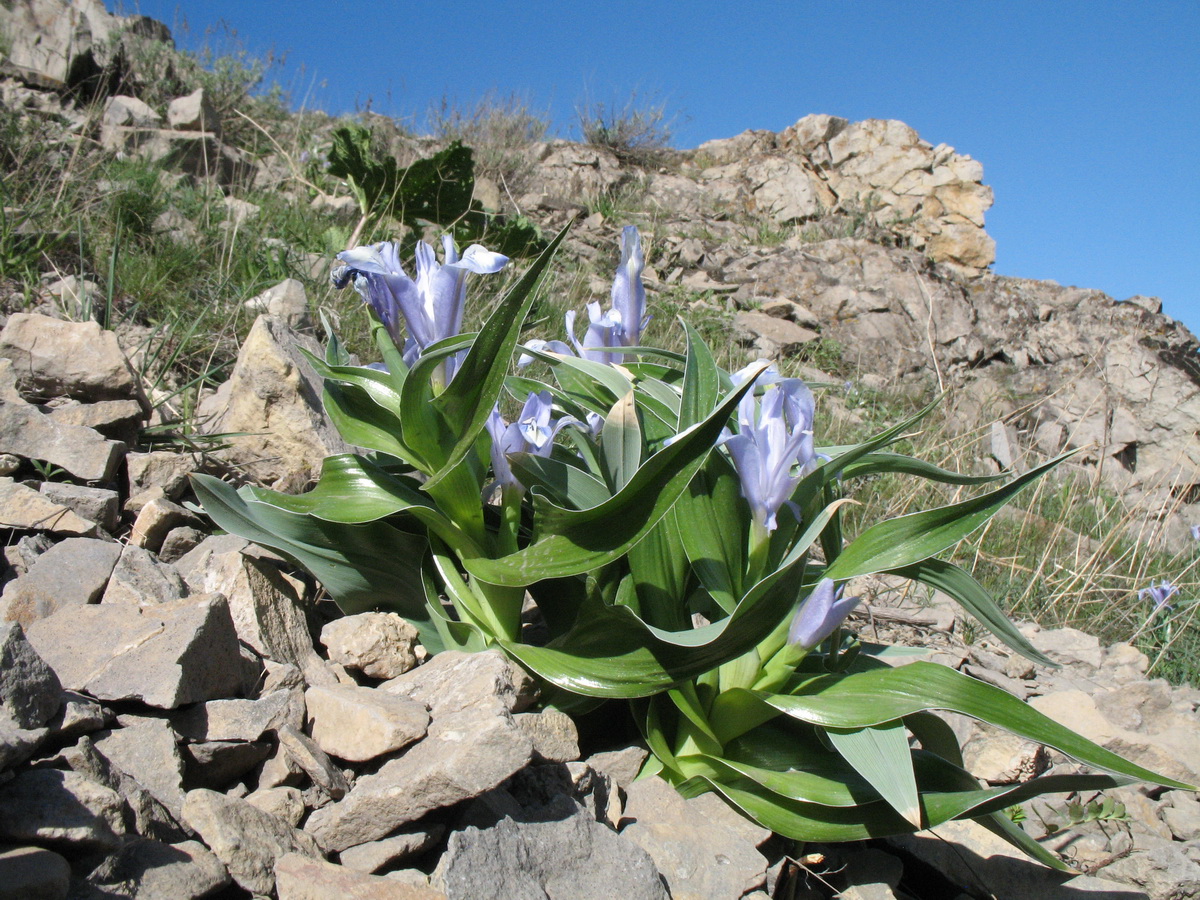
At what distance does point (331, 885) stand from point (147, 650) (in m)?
0.56

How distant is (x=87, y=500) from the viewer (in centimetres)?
186

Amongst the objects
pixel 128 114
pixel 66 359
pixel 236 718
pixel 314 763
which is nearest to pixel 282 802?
pixel 314 763

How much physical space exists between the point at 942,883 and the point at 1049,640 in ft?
6.57

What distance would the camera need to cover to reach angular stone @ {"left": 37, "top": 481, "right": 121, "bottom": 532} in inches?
72.4

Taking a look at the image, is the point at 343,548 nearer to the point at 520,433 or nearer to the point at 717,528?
the point at 520,433

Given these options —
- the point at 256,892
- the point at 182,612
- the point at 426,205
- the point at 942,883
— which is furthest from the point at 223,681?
the point at 426,205

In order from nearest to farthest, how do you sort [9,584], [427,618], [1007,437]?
[9,584] → [427,618] → [1007,437]

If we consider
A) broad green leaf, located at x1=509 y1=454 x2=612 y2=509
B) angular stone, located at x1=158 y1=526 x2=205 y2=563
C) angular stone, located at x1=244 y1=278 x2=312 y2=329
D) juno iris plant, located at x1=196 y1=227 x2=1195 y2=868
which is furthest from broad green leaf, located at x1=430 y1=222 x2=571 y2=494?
angular stone, located at x1=244 y1=278 x2=312 y2=329

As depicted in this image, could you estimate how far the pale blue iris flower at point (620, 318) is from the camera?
1.61 metres

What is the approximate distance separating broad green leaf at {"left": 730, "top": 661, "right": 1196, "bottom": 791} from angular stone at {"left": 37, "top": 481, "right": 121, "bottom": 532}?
1588 millimetres

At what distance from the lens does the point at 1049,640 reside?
3.13 metres

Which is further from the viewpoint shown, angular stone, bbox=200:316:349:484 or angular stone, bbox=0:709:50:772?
angular stone, bbox=200:316:349:484

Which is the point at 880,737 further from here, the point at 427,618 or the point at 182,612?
the point at 182,612

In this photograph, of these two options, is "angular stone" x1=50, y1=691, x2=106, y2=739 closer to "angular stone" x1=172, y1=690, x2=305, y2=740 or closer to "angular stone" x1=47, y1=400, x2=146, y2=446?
"angular stone" x1=172, y1=690, x2=305, y2=740
